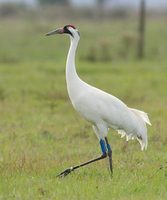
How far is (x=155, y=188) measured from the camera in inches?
314

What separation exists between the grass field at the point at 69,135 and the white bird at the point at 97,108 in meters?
0.43

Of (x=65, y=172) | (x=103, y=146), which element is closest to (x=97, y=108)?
(x=103, y=146)

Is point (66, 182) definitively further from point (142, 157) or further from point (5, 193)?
point (142, 157)

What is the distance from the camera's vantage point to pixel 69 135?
39.6 ft

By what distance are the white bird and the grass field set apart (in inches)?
16.9

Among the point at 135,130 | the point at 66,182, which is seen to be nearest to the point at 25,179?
the point at 66,182

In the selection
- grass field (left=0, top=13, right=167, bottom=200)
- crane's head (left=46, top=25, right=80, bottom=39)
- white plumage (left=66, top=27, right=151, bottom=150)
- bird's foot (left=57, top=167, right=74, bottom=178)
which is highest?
crane's head (left=46, top=25, right=80, bottom=39)

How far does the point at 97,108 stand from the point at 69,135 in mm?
3270

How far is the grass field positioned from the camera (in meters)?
7.91

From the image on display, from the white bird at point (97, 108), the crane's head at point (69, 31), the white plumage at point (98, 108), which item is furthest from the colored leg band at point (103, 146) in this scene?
the crane's head at point (69, 31)

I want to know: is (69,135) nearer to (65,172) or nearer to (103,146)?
(103,146)

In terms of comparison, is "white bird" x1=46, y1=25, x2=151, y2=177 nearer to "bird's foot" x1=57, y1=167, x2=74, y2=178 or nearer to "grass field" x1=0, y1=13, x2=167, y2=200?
"bird's foot" x1=57, y1=167, x2=74, y2=178

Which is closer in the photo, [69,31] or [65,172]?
[65,172]

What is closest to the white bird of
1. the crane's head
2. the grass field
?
the crane's head
